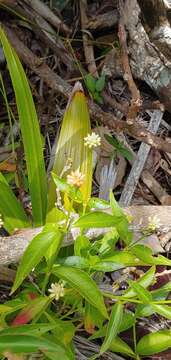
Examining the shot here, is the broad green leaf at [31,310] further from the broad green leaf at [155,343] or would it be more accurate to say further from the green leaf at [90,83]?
the green leaf at [90,83]

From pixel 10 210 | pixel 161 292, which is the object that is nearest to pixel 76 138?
pixel 10 210

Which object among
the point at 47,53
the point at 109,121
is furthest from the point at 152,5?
the point at 47,53

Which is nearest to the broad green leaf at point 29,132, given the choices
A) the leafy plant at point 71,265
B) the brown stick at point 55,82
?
the leafy plant at point 71,265

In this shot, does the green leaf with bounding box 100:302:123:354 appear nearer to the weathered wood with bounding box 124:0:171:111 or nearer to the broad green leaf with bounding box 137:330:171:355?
the broad green leaf with bounding box 137:330:171:355

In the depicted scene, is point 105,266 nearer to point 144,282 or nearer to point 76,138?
point 144,282

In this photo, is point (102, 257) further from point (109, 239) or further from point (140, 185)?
point (140, 185)

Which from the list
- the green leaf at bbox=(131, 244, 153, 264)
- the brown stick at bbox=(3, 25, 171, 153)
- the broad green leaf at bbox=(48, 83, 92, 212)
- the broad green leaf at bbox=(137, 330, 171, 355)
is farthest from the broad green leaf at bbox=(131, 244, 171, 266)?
the brown stick at bbox=(3, 25, 171, 153)
